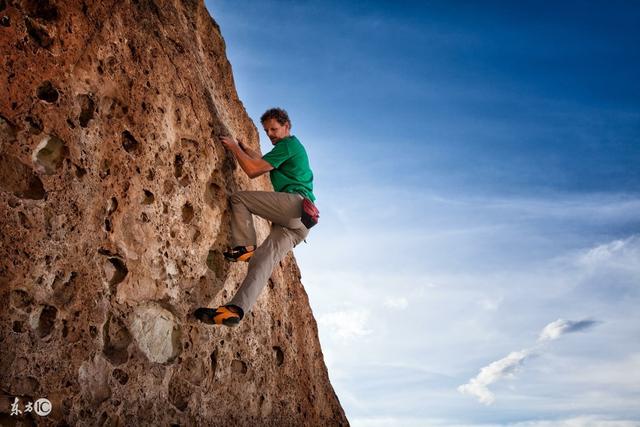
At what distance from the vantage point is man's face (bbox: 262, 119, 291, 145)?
7.46m

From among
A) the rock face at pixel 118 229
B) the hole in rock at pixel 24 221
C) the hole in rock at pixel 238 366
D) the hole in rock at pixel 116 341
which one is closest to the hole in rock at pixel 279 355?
the rock face at pixel 118 229

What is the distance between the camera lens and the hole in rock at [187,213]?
21.7 ft

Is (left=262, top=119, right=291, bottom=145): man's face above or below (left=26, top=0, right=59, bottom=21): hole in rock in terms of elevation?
above

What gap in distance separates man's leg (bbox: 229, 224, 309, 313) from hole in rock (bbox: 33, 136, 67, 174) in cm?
221

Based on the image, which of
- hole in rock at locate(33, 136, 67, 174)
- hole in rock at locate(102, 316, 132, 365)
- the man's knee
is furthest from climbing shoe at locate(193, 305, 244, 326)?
hole in rock at locate(33, 136, 67, 174)

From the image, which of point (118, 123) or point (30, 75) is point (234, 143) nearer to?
point (118, 123)

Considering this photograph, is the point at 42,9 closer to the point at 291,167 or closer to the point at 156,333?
the point at 291,167

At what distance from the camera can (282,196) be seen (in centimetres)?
704

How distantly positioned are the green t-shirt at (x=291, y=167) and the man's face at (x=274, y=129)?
19 centimetres

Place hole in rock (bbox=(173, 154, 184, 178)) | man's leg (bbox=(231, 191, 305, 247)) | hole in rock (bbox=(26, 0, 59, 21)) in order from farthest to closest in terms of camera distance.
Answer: man's leg (bbox=(231, 191, 305, 247)), hole in rock (bbox=(173, 154, 184, 178)), hole in rock (bbox=(26, 0, 59, 21))

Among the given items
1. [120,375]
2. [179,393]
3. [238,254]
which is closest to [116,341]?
[120,375]

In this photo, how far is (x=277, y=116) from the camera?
7.50m

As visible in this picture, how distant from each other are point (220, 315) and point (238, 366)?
4.85ft

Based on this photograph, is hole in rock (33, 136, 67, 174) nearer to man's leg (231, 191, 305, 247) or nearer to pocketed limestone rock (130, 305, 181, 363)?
pocketed limestone rock (130, 305, 181, 363)
